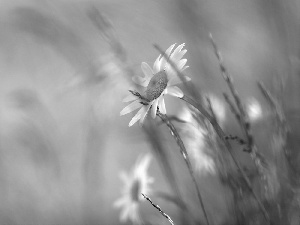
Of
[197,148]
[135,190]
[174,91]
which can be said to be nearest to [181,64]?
[174,91]

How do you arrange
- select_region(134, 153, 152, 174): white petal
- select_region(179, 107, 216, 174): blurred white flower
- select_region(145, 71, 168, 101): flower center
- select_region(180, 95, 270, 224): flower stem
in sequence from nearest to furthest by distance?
select_region(180, 95, 270, 224): flower stem, select_region(145, 71, 168, 101): flower center, select_region(179, 107, 216, 174): blurred white flower, select_region(134, 153, 152, 174): white petal

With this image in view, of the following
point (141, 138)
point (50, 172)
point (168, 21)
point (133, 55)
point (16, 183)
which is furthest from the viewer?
point (16, 183)

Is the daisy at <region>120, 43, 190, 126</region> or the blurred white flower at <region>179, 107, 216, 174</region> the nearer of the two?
the daisy at <region>120, 43, 190, 126</region>

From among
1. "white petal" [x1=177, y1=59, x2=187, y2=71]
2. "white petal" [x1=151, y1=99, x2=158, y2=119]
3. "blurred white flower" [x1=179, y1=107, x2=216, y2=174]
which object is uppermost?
"blurred white flower" [x1=179, y1=107, x2=216, y2=174]

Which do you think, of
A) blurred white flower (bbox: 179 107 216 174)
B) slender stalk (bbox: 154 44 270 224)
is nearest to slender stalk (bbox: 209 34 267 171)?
slender stalk (bbox: 154 44 270 224)

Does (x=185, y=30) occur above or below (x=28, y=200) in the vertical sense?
below

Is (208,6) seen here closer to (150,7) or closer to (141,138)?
(150,7)

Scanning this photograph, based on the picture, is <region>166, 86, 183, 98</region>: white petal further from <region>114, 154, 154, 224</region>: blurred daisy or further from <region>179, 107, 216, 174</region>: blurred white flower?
<region>114, 154, 154, 224</region>: blurred daisy

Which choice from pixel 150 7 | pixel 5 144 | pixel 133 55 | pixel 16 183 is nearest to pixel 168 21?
pixel 150 7
